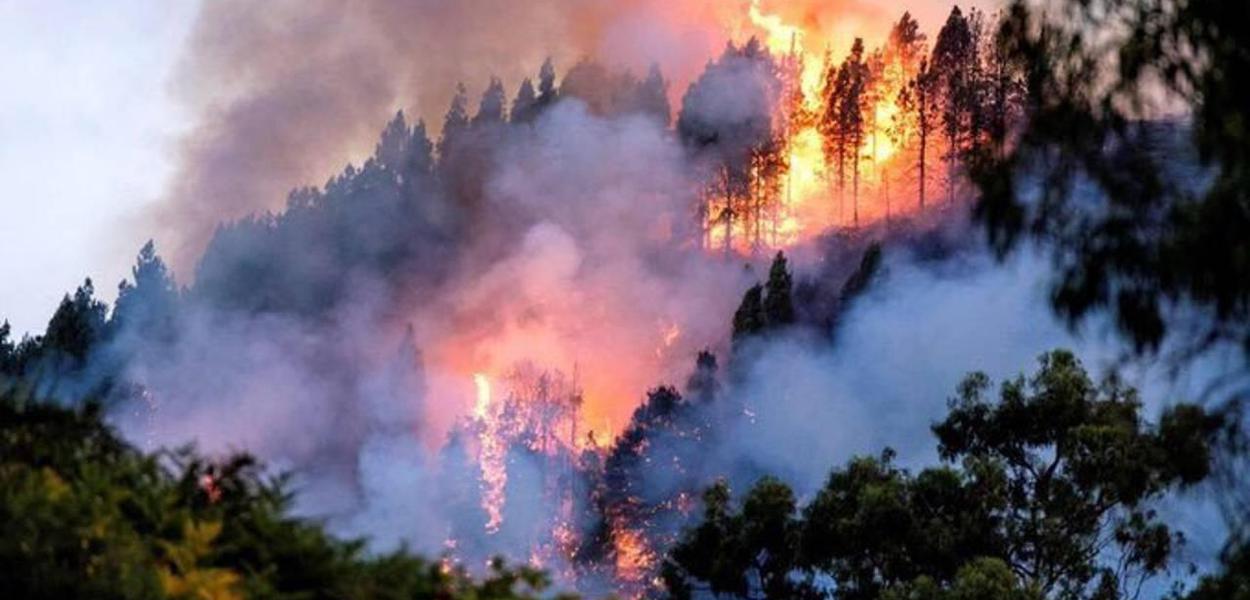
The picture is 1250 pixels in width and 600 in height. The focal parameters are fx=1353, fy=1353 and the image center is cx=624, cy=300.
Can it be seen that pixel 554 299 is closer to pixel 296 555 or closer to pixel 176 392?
pixel 176 392

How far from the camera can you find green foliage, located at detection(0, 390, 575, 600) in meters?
3.59

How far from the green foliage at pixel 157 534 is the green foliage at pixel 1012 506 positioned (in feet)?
38.8

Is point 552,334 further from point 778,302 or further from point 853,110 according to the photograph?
point 778,302

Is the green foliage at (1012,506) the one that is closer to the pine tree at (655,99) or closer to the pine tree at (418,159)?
the pine tree at (655,99)

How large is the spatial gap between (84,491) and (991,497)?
46.1 ft

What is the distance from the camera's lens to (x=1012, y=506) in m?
16.9

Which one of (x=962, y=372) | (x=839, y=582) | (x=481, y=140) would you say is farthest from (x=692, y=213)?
(x=839, y=582)

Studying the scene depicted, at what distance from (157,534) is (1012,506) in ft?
47.3

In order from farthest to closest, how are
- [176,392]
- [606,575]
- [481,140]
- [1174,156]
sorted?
[481,140]
[176,392]
[606,575]
[1174,156]

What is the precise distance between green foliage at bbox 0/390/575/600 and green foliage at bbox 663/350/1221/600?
38.8 feet

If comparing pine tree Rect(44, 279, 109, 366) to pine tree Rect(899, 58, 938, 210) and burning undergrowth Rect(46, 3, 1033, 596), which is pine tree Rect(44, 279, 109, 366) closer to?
burning undergrowth Rect(46, 3, 1033, 596)

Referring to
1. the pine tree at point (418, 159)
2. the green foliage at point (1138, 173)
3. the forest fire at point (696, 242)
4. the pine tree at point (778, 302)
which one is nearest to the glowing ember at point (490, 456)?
the forest fire at point (696, 242)

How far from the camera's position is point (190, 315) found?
10000 cm

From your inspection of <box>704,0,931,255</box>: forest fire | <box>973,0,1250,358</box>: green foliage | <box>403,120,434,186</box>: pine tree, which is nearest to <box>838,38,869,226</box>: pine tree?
<box>704,0,931,255</box>: forest fire
